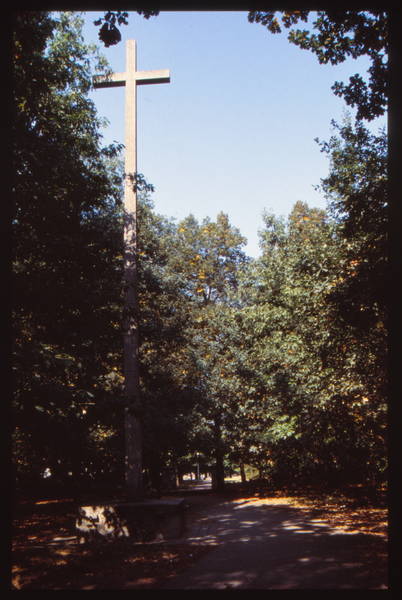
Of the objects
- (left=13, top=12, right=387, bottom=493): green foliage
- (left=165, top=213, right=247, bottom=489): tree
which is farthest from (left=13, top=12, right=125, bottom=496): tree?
(left=165, top=213, right=247, bottom=489): tree

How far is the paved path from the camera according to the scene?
5816 millimetres

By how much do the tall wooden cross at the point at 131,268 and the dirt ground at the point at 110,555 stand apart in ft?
5.83

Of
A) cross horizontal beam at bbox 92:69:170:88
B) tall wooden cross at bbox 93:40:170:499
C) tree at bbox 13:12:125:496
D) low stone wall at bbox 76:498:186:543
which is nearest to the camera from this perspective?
tree at bbox 13:12:125:496

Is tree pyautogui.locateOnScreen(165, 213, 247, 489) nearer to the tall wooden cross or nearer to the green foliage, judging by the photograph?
the green foliage

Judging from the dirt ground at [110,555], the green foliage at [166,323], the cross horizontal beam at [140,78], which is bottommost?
the dirt ground at [110,555]

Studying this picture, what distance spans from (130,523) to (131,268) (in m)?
5.94

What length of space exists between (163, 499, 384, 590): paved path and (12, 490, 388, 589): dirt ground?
11.2 inches

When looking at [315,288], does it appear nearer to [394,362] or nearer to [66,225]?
[66,225]

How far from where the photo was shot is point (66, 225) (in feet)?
29.5

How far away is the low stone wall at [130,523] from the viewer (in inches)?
373

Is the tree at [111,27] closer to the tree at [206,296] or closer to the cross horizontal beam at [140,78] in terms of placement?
the cross horizontal beam at [140,78]

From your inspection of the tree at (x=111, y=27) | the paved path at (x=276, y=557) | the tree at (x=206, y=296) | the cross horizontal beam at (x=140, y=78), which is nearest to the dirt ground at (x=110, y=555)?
the paved path at (x=276, y=557)

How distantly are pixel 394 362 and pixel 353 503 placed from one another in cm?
1514

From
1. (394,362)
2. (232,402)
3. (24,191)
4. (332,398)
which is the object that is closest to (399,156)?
(394,362)
